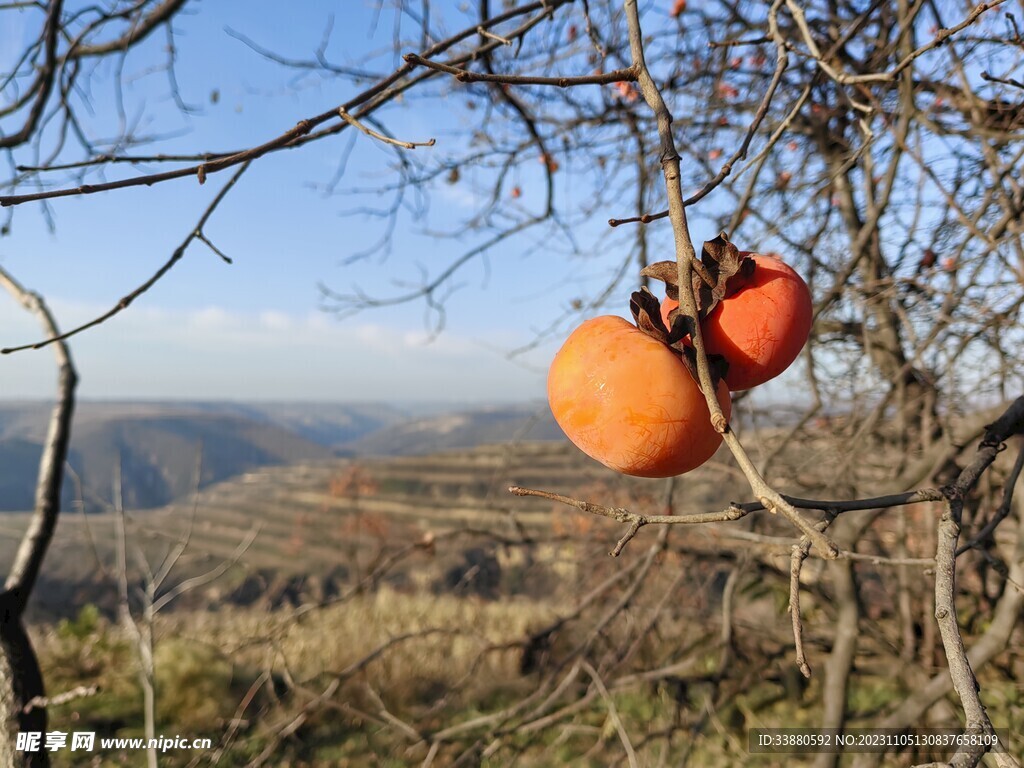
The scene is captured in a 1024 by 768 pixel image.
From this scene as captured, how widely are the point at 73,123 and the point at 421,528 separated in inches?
250

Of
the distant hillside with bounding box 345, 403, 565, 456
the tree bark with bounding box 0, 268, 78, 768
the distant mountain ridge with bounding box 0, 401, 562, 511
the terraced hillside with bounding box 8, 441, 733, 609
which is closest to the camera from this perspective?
the tree bark with bounding box 0, 268, 78, 768

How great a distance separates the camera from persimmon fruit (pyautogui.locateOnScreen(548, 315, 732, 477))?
2.11 ft

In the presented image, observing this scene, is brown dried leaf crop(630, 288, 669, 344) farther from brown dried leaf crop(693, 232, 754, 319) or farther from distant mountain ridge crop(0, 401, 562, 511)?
distant mountain ridge crop(0, 401, 562, 511)

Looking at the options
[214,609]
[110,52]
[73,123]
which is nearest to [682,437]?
[73,123]

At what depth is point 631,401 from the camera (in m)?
0.65

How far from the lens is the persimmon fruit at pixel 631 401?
64 cm

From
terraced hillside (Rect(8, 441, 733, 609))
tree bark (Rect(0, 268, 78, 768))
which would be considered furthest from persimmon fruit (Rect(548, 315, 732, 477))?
terraced hillside (Rect(8, 441, 733, 609))

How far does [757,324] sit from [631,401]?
172 mm

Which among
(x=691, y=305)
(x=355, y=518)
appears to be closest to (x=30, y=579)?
(x=691, y=305)

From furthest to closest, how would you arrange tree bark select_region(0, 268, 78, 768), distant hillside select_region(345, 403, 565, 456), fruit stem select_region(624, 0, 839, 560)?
distant hillside select_region(345, 403, 565, 456) < tree bark select_region(0, 268, 78, 768) < fruit stem select_region(624, 0, 839, 560)

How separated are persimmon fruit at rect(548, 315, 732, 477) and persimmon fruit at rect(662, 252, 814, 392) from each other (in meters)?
0.04

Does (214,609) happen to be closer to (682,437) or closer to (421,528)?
(421,528)

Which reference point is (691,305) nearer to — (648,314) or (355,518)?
(648,314)

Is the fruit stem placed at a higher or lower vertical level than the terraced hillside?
higher
